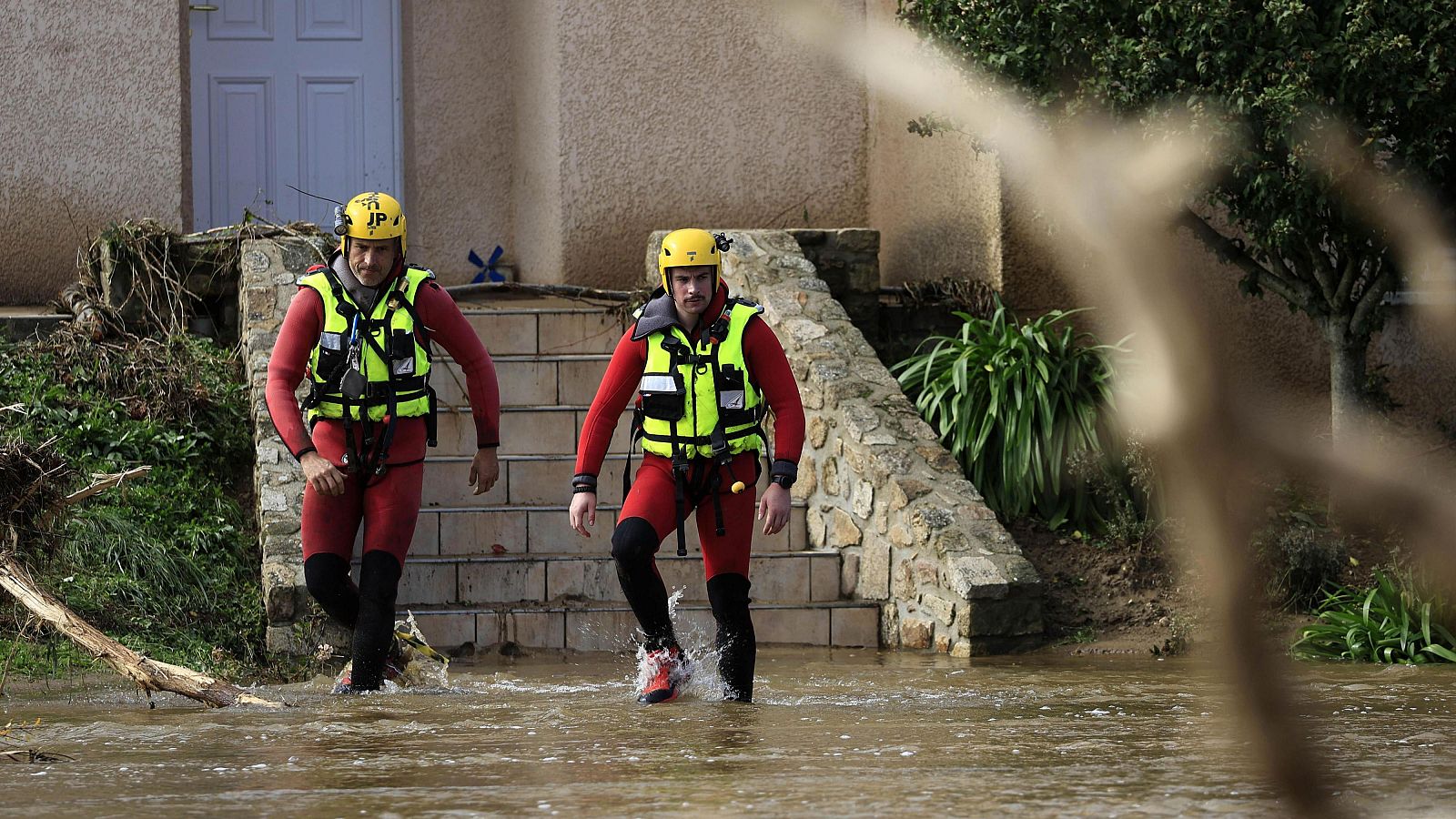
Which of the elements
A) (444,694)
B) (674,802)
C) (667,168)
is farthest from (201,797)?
(667,168)

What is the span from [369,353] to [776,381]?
145cm

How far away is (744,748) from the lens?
4629 millimetres

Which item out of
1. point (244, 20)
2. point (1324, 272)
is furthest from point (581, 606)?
point (244, 20)

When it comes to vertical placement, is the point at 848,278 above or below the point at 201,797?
above

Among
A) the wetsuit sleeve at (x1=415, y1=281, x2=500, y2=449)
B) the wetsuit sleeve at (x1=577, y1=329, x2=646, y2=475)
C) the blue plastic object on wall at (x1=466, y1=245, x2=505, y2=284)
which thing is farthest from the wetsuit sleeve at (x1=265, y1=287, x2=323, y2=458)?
the blue plastic object on wall at (x1=466, y1=245, x2=505, y2=284)

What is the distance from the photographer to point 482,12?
11.5 m

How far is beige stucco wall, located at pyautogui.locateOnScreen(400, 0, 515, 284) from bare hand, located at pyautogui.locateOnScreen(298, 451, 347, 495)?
584cm

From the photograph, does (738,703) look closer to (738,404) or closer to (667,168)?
(738,404)

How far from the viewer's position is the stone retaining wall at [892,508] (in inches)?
289

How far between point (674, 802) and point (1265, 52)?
4.61 meters

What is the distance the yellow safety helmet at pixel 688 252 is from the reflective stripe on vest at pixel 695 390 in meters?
0.21

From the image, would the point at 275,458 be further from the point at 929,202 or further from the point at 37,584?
the point at 929,202

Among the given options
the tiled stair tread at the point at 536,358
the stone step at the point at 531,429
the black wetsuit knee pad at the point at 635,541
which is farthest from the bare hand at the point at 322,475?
the tiled stair tread at the point at 536,358

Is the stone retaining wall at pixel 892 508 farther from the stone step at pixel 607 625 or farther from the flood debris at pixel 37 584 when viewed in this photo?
the flood debris at pixel 37 584
